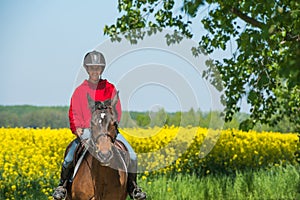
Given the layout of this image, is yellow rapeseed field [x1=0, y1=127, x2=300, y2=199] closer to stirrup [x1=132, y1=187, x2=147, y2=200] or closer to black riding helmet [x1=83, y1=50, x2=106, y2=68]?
stirrup [x1=132, y1=187, x2=147, y2=200]

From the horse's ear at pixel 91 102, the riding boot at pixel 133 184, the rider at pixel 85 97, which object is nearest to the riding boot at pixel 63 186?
the rider at pixel 85 97

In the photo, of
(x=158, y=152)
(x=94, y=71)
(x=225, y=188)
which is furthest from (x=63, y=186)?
(x=158, y=152)

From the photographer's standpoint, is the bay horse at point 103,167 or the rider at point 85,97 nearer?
the bay horse at point 103,167

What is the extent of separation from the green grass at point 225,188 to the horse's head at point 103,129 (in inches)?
174

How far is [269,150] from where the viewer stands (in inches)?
584

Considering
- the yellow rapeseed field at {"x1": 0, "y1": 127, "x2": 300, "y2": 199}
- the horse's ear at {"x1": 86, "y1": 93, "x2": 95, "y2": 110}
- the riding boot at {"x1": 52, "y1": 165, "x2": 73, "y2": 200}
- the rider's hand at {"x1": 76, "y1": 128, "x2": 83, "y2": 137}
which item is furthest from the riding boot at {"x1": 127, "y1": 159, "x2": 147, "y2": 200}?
the yellow rapeseed field at {"x1": 0, "y1": 127, "x2": 300, "y2": 199}

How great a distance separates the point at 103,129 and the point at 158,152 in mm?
6958

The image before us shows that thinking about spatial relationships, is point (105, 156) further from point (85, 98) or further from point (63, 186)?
point (63, 186)

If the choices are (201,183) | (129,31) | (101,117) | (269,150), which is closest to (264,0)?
(101,117)

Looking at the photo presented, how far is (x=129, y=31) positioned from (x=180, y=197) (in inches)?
109

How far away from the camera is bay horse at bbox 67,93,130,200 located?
525 centimetres

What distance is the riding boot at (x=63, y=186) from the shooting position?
19.3 feet

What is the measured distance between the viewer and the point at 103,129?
17.0 ft

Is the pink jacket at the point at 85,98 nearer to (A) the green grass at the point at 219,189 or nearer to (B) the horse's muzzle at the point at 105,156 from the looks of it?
(B) the horse's muzzle at the point at 105,156
